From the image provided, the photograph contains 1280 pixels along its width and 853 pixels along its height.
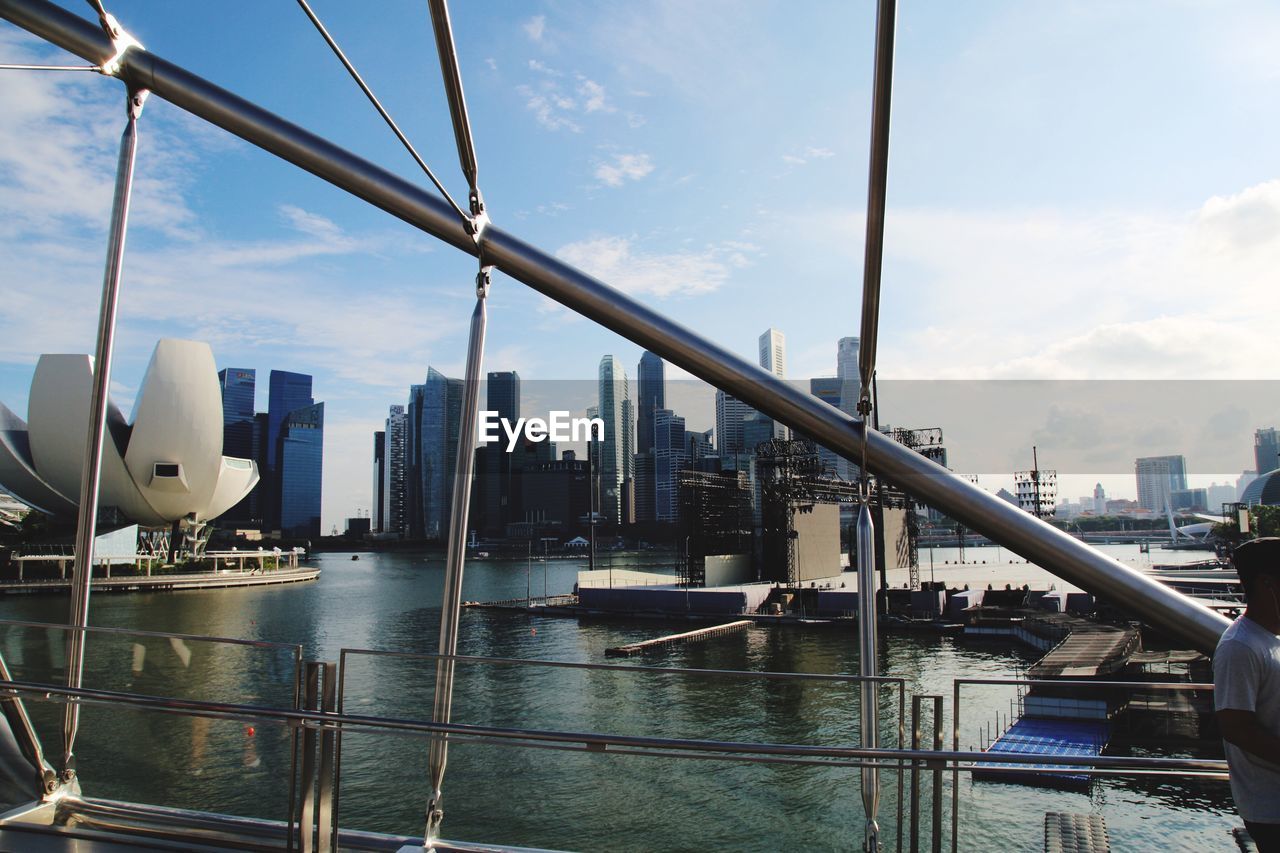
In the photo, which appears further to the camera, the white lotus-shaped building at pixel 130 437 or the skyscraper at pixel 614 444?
the skyscraper at pixel 614 444

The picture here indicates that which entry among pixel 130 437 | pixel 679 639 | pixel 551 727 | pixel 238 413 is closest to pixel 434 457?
pixel 238 413

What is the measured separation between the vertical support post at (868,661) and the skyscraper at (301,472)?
72.7 meters

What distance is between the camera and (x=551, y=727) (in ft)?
34.6

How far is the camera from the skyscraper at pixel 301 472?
70812 mm

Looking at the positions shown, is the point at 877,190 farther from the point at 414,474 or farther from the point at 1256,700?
the point at 414,474

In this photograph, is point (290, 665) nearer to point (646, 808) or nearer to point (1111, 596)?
point (1111, 596)

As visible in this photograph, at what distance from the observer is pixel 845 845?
5.36m

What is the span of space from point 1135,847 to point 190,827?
3.38 metres

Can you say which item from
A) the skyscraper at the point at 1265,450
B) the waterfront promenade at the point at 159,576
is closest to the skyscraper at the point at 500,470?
the waterfront promenade at the point at 159,576

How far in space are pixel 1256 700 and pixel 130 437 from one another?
41.1 m

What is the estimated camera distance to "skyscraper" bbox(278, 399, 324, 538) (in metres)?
70.8

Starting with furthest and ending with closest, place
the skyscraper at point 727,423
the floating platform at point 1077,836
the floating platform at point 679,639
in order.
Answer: the skyscraper at point 727,423 → the floating platform at point 679,639 → the floating platform at point 1077,836

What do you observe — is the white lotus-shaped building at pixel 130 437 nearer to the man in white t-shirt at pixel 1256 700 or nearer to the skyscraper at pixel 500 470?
the skyscraper at pixel 500 470

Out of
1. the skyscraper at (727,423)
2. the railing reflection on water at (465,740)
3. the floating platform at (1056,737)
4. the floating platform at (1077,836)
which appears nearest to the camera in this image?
the railing reflection on water at (465,740)
